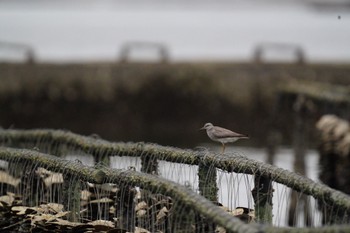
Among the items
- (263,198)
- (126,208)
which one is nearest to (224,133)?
(126,208)

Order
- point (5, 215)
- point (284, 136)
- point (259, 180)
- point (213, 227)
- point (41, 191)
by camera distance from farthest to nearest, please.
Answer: point (284, 136), point (41, 191), point (5, 215), point (259, 180), point (213, 227)

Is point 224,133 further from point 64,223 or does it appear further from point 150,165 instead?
point 64,223

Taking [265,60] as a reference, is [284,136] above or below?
below

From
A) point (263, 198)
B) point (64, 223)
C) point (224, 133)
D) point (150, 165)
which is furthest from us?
point (150, 165)

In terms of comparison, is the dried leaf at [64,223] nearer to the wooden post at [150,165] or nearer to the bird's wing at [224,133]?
the wooden post at [150,165]

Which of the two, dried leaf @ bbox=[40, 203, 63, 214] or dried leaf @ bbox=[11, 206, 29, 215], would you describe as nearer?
dried leaf @ bbox=[11, 206, 29, 215]

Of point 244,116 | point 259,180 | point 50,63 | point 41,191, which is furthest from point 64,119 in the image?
A: point 259,180

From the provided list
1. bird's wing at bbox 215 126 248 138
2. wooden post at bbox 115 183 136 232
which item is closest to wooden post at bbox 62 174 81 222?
wooden post at bbox 115 183 136 232

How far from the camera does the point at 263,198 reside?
9.70 metres

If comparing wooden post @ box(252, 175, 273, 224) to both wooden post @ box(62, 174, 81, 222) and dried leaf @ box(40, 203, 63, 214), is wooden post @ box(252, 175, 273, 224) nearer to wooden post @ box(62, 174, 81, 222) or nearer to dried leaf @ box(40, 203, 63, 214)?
wooden post @ box(62, 174, 81, 222)

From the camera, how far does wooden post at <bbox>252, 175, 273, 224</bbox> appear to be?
31.8ft

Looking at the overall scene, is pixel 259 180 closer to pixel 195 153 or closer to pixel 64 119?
pixel 195 153

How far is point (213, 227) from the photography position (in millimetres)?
8797

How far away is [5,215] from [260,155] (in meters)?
16.1
